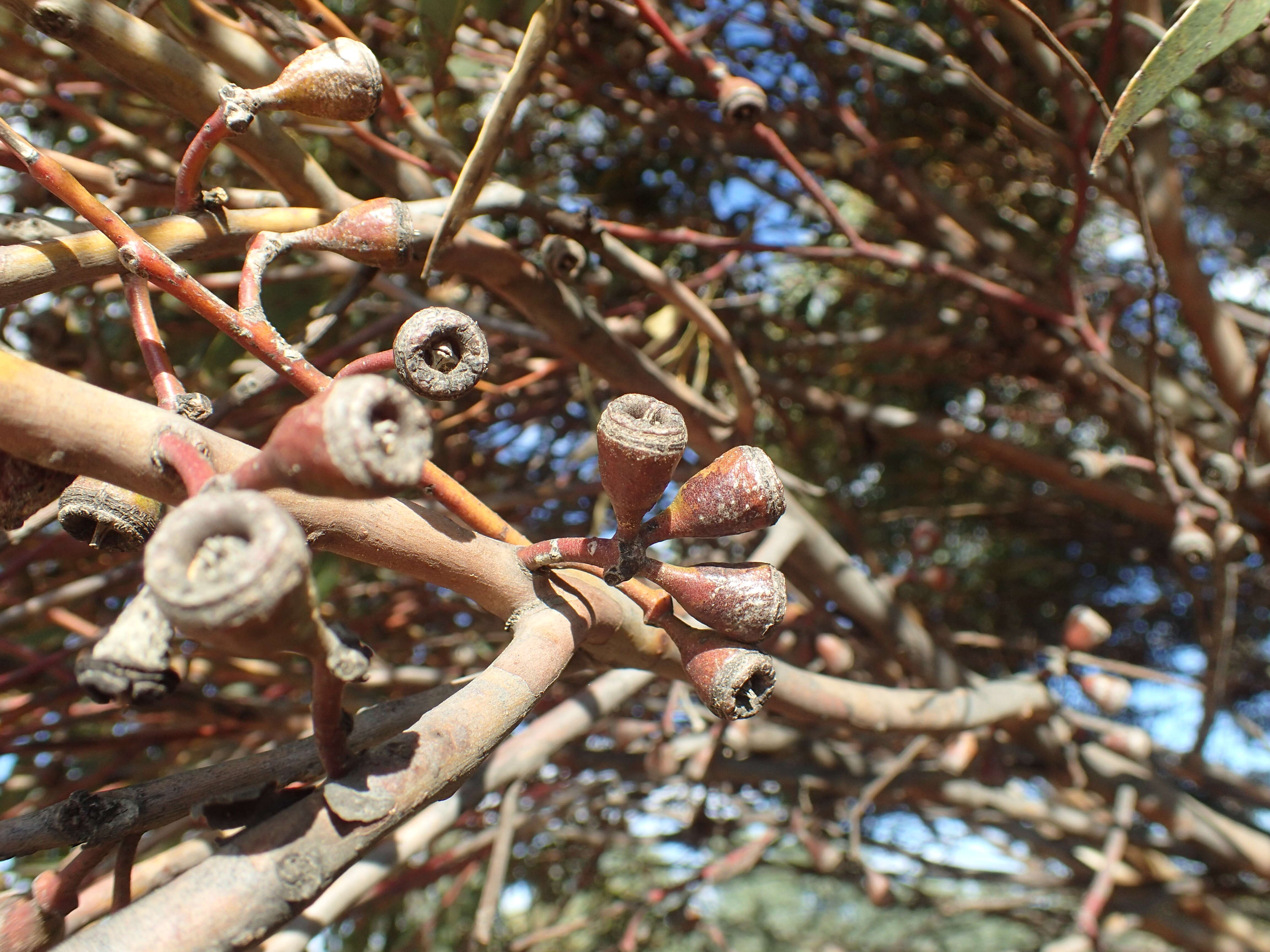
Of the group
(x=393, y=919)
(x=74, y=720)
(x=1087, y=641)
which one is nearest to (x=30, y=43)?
(x=74, y=720)

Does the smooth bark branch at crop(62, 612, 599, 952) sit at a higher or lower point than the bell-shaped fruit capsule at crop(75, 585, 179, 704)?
lower

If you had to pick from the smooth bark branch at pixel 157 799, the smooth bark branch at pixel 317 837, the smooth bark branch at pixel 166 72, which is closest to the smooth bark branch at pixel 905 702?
the smooth bark branch at pixel 317 837

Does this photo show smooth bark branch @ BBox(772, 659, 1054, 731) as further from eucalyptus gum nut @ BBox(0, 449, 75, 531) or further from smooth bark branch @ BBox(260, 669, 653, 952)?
eucalyptus gum nut @ BBox(0, 449, 75, 531)

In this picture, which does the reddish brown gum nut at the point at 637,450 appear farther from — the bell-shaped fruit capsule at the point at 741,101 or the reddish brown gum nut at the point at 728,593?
the bell-shaped fruit capsule at the point at 741,101

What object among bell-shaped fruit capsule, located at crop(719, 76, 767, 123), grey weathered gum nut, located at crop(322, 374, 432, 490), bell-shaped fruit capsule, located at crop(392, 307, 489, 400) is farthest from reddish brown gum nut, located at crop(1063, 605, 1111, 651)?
grey weathered gum nut, located at crop(322, 374, 432, 490)

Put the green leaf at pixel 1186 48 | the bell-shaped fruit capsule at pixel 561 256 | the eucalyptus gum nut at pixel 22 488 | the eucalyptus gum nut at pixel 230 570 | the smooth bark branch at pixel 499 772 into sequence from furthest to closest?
the bell-shaped fruit capsule at pixel 561 256 < the smooth bark branch at pixel 499 772 < the green leaf at pixel 1186 48 < the eucalyptus gum nut at pixel 22 488 < the eucalyptus gum nut at pixel 230 570

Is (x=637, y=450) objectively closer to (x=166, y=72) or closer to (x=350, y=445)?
(x=350, y=445)
